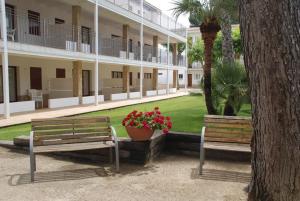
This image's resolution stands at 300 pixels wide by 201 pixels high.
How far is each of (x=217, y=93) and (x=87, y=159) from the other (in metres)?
5.27

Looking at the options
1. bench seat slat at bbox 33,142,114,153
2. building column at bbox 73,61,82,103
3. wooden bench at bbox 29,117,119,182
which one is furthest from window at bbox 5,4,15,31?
bench seat slat at bbox 33,142,114,153

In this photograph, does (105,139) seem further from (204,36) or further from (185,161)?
(204,36)

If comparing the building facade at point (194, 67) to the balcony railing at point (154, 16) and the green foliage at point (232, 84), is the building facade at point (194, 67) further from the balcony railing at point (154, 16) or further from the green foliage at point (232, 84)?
the green foliage at point (232, 84)

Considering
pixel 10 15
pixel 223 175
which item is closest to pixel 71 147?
pixel 223 175

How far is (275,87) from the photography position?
2367 mm

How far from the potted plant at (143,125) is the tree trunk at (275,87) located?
326cm

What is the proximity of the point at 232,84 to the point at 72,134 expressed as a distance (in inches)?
211

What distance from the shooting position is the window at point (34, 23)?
55.7ft

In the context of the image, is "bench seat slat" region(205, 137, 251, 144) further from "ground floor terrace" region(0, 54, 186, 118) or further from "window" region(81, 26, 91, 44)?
"window" region(81, 26, 91, 44)

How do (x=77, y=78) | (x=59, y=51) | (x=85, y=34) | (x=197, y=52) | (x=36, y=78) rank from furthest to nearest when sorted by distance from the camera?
(x=197, y=52)
(x=85, y=34)
(x=36, y=78)
(x=77, y=78)
(x=59, y=51)

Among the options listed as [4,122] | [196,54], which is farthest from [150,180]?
[196,54]

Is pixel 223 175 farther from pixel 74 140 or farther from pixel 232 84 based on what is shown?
pixel 232 84

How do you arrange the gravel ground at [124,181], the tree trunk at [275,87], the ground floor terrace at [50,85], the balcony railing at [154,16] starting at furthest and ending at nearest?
the balcony railing at [154,16] → the ground floor terrace at [50,85] → the gravel ground at [124,181] → the tree trunk at [275,87]

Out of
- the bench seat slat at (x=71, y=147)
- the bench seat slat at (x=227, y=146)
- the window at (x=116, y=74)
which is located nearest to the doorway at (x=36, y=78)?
the window at (x=116, y=74)
